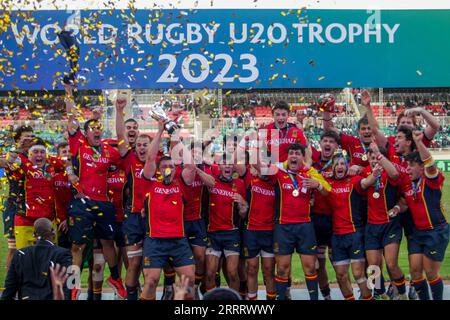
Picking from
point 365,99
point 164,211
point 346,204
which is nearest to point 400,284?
point 346,204

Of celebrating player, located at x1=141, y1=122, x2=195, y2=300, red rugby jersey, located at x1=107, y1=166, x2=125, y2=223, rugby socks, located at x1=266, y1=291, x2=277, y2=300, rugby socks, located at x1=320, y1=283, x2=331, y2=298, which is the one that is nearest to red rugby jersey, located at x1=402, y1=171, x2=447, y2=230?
rugby socks, located at x1=320, y1=283, x2=331, y2=298

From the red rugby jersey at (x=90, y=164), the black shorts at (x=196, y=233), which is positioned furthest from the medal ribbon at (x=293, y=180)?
the red rugby jersey at (x=90, y=164)

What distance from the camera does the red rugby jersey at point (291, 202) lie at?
22.9 ft

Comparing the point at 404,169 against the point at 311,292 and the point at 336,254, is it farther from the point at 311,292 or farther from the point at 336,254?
the point at 311,292

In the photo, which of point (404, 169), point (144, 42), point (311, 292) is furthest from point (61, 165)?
point (144, 42)

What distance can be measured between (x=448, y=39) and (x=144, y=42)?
8.78 meters

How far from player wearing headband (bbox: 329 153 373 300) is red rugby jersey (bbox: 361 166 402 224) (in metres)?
0.14

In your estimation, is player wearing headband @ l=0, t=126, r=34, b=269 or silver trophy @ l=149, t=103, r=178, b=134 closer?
silver trophy @ l=149, t=103, r=178, b=134

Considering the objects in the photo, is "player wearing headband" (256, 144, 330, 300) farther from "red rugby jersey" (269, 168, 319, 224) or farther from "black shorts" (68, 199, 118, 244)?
"black shorts" (68, 199, 118, 244)

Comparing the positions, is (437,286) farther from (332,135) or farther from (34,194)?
(34,194)

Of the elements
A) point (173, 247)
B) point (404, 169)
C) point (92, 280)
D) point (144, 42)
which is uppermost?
point (144, 42)

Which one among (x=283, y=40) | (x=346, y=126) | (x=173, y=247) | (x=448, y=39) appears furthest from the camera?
(x=346, y=126)

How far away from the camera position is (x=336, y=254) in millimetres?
7180

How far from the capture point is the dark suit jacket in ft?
17.6
